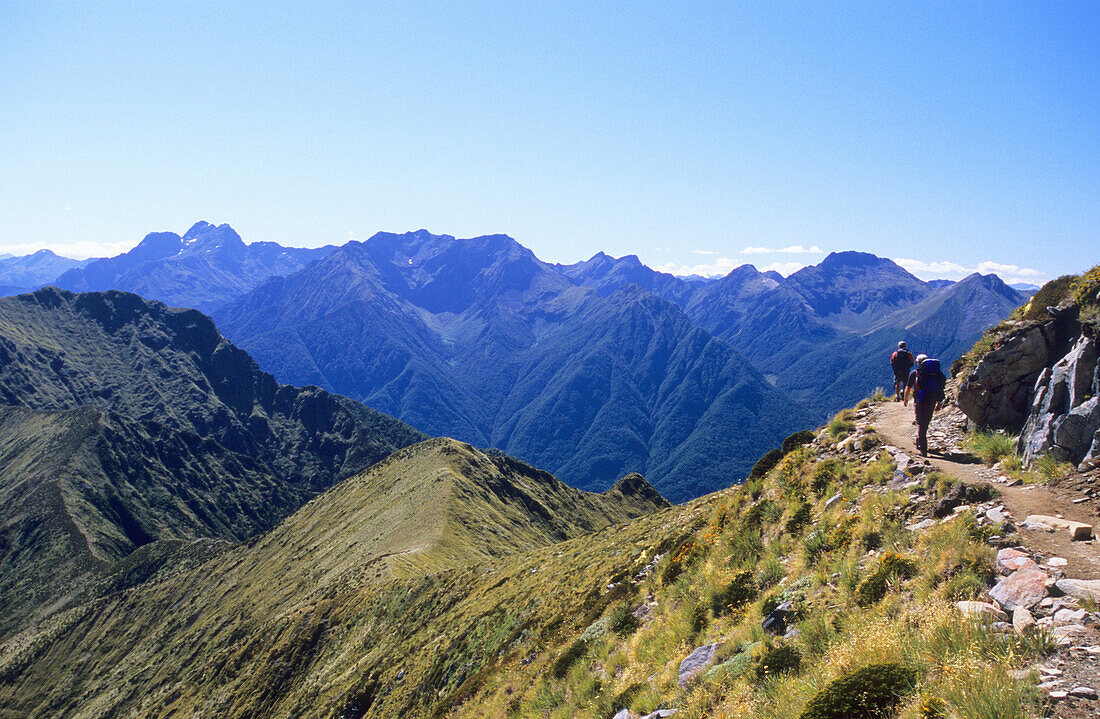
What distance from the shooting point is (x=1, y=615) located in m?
188

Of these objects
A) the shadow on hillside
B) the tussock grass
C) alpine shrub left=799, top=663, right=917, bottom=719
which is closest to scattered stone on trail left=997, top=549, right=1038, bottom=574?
alpine shrub left=799, top=663, right=917, bottom=719

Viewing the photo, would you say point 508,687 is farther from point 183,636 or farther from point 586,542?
point 183,636

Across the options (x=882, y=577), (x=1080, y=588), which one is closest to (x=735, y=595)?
(x=882, y=577)

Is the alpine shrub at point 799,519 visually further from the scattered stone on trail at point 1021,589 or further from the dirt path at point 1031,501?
the scattered stone on trail at point 1021,589

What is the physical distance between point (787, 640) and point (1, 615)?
272 metres

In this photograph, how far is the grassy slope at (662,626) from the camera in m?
10.7

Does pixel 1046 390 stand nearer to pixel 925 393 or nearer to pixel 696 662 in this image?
pixel 925 393

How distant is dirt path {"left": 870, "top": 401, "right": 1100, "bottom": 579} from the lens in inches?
448

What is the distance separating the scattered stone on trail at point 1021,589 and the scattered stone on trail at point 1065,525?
225 cm

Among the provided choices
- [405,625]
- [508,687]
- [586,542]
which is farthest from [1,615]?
[508,687]

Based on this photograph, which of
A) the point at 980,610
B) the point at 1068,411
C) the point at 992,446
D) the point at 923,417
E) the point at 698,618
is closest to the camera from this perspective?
the point at 980,610

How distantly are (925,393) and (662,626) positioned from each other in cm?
1262

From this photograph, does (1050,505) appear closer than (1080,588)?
No

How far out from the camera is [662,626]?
1853 cm
